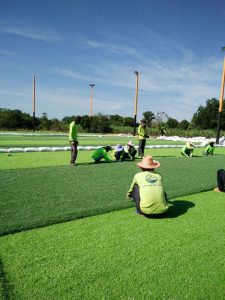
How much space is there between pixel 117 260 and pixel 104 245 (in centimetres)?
40

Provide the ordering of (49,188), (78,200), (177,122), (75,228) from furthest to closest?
(177,122), (49,188), (78,200), (75,228)

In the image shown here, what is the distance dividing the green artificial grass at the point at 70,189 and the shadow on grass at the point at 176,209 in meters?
0.41

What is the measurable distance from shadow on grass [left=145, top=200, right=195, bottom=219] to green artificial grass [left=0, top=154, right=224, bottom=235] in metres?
0.41

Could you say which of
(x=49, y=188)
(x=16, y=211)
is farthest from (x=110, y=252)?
(x=49, y=188)

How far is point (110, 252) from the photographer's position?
3.45 metres

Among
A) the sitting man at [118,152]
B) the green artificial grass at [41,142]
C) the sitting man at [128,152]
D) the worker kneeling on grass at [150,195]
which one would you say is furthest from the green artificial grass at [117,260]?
the green artificial grass at [41,142]

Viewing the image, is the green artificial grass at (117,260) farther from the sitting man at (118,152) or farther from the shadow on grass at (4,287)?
the sitting man at (118,152)

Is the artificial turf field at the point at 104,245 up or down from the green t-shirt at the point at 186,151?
down

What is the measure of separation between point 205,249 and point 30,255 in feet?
6.98

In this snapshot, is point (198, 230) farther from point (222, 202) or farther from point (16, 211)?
point (16, 211)

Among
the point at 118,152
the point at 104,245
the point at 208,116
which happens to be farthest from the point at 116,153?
the point at 208,116

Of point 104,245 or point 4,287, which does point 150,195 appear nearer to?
point 104,245

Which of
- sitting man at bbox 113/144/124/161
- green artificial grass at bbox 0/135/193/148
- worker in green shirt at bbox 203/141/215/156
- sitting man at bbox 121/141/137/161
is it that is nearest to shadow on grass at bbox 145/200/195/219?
sitting man at bbox 113/144/124/161

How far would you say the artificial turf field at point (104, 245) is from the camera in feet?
9.10
